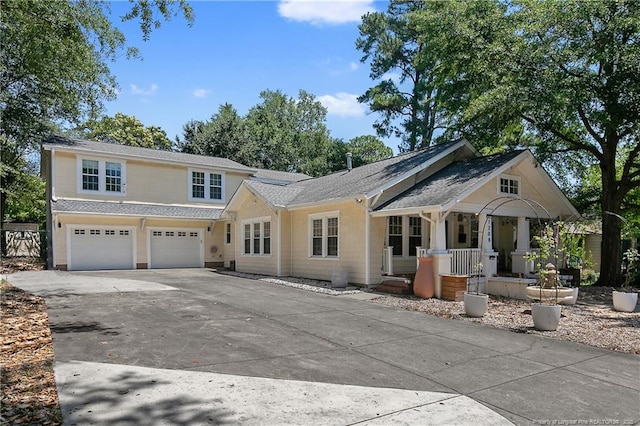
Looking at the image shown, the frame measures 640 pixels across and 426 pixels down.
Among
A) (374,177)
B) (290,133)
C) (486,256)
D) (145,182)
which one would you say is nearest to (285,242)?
(374,177)

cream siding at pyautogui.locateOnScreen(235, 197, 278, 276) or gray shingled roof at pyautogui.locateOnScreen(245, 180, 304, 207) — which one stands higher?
gray shingled roof at pyautogui.locateOnScreen(245, 180, 304, 207)

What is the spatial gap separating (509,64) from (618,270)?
8.74 metres

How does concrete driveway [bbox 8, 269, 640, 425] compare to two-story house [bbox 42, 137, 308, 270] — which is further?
two-story house [bbox 42, 137, 308, 270]

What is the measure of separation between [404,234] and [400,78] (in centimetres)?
2145

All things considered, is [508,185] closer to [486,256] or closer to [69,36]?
[486,256]

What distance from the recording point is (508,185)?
1424 centimetres

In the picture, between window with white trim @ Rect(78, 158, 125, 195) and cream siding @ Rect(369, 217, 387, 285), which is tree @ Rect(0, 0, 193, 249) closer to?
window with white trim @ Rect(78, 158, 125, 195)

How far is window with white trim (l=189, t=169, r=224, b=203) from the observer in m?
23.0

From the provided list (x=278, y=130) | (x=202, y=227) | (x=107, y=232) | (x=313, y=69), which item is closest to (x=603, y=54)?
(x=313, y=69)

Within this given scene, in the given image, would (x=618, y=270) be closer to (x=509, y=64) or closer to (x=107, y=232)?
(x=509, y=64)

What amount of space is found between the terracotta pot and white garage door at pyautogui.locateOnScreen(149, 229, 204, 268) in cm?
1410

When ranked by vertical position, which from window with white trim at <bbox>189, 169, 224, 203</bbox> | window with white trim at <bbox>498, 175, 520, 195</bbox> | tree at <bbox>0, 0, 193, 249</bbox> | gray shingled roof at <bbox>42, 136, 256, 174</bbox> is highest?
tree at <bbox>0, 0, 193, 249</bbox>

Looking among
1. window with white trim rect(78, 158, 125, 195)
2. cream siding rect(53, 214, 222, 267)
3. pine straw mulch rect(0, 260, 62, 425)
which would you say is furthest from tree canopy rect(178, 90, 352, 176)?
pine straw mulch rect(0, 260, 62, 425)

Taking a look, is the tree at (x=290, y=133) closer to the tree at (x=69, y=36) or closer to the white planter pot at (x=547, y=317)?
the tree at (x=69, y=36)
